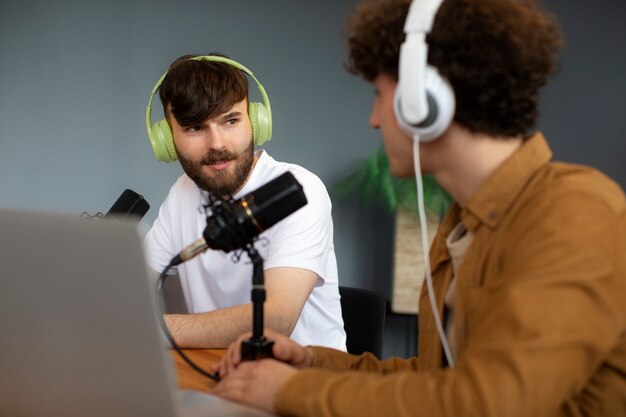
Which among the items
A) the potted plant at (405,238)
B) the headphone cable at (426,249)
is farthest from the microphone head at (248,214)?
the potted plant at (405,238)

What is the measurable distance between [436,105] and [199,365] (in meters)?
0.73

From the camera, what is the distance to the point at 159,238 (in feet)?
8.06

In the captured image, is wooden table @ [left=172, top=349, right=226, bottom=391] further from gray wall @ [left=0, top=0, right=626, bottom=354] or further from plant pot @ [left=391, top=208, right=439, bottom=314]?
gray wall @ [left=0, top=0, right=626, bottom=354]

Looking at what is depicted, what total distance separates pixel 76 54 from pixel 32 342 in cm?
318

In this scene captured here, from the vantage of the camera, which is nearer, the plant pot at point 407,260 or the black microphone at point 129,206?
the black microphone at point 129,206

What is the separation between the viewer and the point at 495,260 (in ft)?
3.89

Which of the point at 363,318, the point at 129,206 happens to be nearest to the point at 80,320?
the point at 129,206

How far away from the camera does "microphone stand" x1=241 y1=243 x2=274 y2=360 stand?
1.32 meters

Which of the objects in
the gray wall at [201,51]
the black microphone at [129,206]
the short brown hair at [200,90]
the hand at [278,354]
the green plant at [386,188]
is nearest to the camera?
the hand at [278,354]

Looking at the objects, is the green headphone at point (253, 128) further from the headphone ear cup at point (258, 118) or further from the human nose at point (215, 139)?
the human nose at point (215, 139)

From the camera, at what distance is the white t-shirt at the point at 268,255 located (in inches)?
82.7

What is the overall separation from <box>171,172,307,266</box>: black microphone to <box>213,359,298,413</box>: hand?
19 cm

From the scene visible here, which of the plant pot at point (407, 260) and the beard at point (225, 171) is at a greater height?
the beard at point (225, 171)

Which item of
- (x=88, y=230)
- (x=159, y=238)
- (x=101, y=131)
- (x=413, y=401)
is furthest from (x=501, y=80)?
(x=101, y=131)
